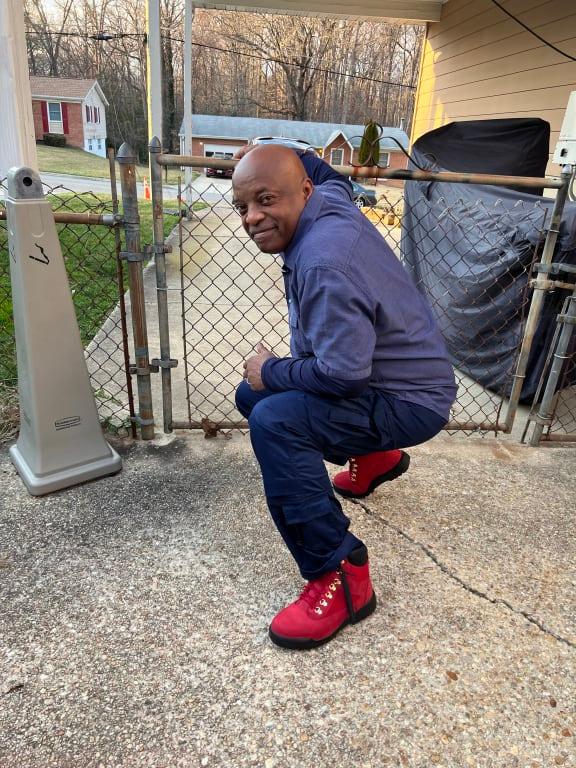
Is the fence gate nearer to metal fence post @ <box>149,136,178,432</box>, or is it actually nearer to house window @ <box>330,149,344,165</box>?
metal fence post @ <box>149,136,178,432</box>

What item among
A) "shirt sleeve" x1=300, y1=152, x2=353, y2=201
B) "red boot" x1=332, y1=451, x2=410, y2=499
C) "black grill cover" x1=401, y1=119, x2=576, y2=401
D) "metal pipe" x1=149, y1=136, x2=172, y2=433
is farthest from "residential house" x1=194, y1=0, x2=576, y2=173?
"metal pipe" x1=149, y1=136, x2=172, y2=433

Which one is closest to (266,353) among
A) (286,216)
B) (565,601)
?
(286,216)

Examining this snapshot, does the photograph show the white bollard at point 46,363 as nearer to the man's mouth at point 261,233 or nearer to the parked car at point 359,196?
the man's mouth at point 261,233

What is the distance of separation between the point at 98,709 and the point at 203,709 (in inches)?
11.1

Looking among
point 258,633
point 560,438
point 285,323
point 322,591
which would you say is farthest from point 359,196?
point 258,633

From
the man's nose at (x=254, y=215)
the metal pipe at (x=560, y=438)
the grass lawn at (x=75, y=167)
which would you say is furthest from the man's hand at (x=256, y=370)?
the grass lawn at (x=75, y=167)

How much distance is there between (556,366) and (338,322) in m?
1.81

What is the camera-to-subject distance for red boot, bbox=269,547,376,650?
1732 mm

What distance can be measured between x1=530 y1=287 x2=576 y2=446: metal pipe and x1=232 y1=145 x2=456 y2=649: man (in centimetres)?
124

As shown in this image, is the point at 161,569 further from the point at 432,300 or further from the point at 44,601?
the point at 432,300

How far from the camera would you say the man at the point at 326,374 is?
1.54 m

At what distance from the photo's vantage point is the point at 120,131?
117 ft

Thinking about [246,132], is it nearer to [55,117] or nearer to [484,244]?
[55,117]

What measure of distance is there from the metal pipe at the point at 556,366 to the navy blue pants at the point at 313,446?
1.38 meters
